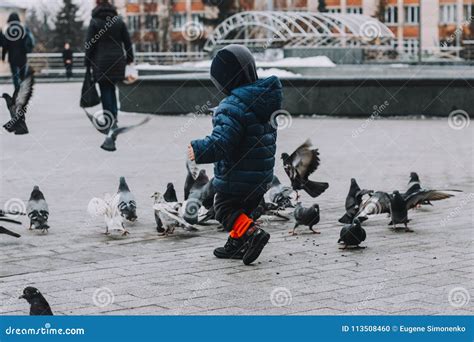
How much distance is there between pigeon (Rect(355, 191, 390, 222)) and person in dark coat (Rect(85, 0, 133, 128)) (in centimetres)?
708

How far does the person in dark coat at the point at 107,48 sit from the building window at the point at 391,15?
63275 millimetres

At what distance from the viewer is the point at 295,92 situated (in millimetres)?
19500

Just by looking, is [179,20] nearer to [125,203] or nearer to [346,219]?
[125,203]

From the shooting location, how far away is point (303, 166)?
8234 mm

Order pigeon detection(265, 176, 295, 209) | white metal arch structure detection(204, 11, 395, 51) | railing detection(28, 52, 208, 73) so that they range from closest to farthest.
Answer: pigeon detection(265, 176, 295, 209), white metal arch structure detection(204, 11, 395, 51), railing detection(28, 52, 208, 73)

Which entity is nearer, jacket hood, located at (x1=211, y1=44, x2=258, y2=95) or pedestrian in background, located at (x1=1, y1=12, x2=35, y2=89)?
jacket hood, located at (x1=211, y1=44, x2=258, y2=95)

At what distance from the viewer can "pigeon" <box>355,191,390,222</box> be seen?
25.8 feet

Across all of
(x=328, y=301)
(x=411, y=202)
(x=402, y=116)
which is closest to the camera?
(x=328, y=301)

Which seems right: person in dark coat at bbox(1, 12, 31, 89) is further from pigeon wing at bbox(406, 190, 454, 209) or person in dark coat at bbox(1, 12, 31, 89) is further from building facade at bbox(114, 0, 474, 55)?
building facade at bbox(114, 0, 474, 55)

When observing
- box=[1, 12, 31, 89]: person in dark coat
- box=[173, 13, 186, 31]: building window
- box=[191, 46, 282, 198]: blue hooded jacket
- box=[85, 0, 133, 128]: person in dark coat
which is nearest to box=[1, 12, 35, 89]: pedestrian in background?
box=[1, 12, 31, 89]: person in dark coat

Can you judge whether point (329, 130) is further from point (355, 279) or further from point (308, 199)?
point (355, 279)

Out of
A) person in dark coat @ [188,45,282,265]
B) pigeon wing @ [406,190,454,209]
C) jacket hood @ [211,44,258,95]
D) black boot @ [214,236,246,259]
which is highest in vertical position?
jacket hood @ [211,44,258,95]
